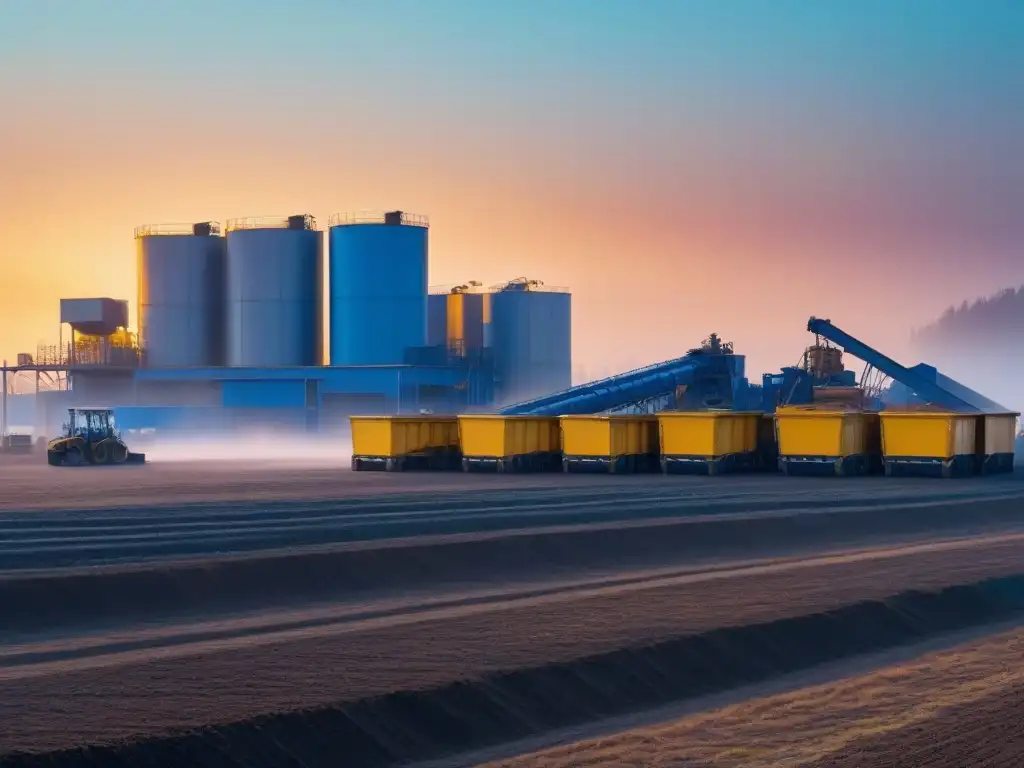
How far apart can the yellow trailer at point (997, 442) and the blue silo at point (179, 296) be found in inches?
1570

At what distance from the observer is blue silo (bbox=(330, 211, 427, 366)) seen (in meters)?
62.5

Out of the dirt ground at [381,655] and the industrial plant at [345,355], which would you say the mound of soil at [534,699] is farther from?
the industrial plant at [345,355]

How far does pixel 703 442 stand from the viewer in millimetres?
34406

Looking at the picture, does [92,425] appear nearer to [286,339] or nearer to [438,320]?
[286,339]

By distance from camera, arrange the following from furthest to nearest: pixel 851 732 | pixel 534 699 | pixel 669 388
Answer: pixel 669 388, pixel 534 699, pixel 851 732

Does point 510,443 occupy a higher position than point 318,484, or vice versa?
point 510,443

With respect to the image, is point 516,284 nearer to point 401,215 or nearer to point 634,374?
point 401,215

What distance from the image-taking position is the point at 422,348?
62.9 meters

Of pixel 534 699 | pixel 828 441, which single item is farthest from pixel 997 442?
pixel 534 699

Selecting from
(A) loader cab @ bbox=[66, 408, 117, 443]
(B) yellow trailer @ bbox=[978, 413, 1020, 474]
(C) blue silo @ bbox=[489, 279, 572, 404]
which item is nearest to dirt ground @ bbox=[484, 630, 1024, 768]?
(B) yellow trailer @ bbox=[978, 413, 1020, 474]

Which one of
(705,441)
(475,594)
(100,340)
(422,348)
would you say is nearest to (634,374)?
(422,348)

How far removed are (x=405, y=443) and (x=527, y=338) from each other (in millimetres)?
32756

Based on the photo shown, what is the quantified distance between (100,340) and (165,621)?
55.3 m

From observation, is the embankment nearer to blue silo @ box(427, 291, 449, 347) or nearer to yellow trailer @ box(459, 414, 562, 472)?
yellow trailer @ box(459, 414, 562, 472)
